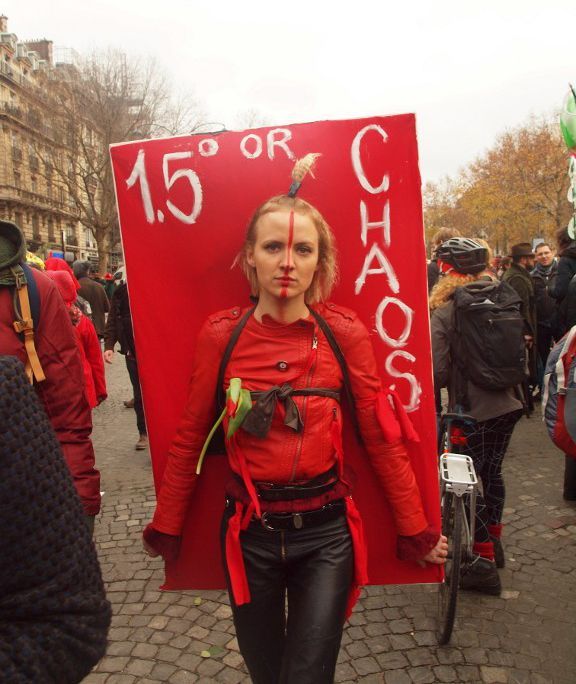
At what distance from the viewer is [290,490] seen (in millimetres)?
1850

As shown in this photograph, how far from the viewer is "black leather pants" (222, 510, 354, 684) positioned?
1806mm

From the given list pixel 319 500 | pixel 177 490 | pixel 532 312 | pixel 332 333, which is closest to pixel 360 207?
pixel 332 333

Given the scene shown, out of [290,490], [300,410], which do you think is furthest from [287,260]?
[290,490]

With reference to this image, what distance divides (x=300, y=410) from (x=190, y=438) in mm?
409

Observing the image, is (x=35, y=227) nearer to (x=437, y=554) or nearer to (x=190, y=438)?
(x=190, y=438)

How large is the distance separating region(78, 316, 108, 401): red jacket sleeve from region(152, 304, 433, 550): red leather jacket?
8.11 feet

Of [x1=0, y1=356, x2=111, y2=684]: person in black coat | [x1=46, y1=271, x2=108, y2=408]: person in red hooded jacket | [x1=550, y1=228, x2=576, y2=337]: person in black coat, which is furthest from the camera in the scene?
[x1=550, y1=228, x2=576, y2=337]: person in black coat

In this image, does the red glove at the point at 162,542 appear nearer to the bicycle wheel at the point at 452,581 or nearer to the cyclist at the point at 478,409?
the bicycle wheel at the point at 452,581

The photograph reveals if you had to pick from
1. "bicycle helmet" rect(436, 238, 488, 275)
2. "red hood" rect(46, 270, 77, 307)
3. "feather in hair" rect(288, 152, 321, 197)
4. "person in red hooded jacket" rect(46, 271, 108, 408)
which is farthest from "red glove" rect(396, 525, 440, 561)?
"red hood" rect(46, 270, 77, 307)

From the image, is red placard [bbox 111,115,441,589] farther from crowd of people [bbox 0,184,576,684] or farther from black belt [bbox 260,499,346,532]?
black belt [bbox 260,499,346,532]

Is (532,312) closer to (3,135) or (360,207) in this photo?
(360,207)

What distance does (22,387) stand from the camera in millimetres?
940

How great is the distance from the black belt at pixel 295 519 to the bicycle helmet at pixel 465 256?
201 cm

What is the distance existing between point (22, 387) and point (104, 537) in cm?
374
